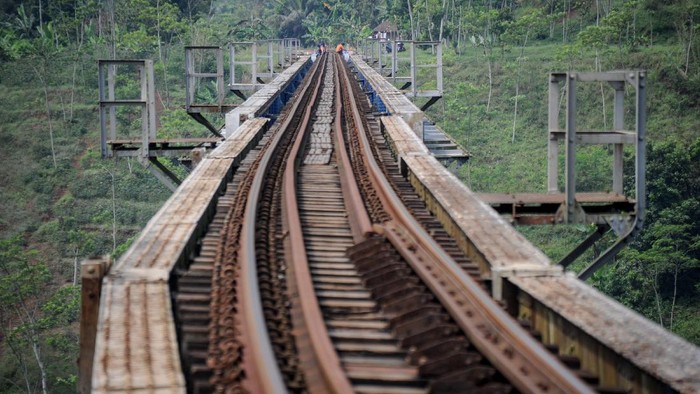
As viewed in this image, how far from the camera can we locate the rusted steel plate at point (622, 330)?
14.8 ft

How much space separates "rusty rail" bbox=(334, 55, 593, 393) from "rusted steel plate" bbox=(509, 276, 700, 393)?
35 centimetres

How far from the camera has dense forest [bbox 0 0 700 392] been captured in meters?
27.9

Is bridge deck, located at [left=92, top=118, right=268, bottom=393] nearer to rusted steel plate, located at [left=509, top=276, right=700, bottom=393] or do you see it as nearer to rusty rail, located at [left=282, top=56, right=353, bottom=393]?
rusty rail, located at [left=282, top=56, right=353, bottom=393]

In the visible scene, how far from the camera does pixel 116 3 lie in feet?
173

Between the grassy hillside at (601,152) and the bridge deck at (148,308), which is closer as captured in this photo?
the bridge deck at (148,308)

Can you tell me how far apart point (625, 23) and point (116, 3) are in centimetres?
2603

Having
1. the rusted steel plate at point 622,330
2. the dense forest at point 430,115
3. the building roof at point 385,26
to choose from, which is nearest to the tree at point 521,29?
the dense forest at point 430,115

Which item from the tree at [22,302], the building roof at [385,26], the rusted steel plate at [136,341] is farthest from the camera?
the building roof at [385,26]

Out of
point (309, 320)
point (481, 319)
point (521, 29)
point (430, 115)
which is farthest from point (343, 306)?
point (521, 29)

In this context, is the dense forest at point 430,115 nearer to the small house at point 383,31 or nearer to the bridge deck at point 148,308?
the small house at point 383,31

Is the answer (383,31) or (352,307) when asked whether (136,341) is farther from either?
(383,31)

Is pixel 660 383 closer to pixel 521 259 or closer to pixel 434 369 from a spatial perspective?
pixel 434 369

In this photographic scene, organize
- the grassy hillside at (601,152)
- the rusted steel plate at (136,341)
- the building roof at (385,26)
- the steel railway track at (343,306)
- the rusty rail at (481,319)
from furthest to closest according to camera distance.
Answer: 1. the building roof at (385,26)
2. the grassy hillside at (601,152)
3. the steel railway track at (343,306)
4. the rusted steel plate at (136,341)
5. the rusty rail at (481,319)

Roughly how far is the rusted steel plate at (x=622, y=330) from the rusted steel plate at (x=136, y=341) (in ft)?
6.82
